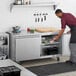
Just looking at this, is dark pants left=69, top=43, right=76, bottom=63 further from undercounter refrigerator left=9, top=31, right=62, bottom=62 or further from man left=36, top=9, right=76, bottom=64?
undercounter refrigerator left=9, top=31, right=62, bottom=62

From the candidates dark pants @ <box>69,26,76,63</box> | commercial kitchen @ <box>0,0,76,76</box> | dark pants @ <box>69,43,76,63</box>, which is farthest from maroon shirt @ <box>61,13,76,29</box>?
dark pants @ <box>69,43,76,63</box>

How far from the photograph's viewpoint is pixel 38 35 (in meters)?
5.47

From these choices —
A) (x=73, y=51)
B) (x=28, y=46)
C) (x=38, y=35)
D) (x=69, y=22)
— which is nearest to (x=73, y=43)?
(x=73, y=51)

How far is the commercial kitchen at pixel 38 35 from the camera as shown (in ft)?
17.2

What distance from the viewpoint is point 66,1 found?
622 centimetres

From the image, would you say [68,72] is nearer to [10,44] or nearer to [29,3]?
[10,44]

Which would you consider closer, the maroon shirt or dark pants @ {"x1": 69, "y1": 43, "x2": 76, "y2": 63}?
the maroon shirt

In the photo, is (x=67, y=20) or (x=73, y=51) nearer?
(x=67, y=20)

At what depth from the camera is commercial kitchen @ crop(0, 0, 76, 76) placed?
5230 millimetres

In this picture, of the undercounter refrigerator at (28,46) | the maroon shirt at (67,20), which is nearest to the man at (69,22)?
the maroon shirt at (67,20)

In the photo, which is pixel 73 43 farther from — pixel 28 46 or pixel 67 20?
pixel 28 46

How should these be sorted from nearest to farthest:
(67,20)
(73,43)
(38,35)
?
1. (67,20)
2. (73,43)
3. (38,35)

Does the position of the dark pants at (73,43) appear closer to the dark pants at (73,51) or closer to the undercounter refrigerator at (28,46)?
the dark pants at (73,51)

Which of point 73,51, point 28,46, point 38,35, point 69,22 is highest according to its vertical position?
point 69,22
